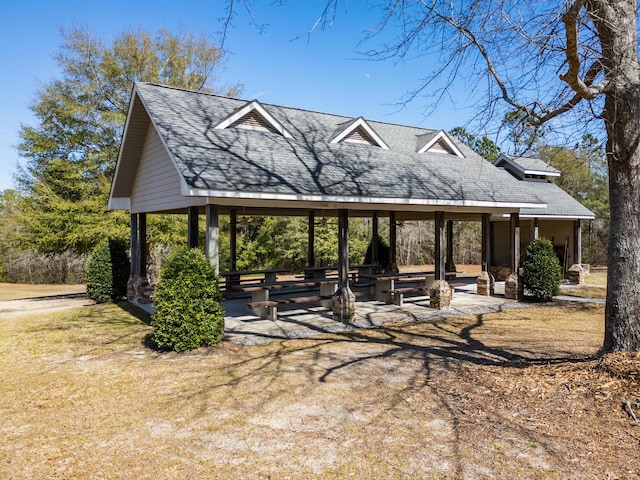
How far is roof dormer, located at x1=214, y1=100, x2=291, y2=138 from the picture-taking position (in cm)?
1056

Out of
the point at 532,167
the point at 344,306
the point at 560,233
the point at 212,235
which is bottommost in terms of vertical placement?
the point at 344,306

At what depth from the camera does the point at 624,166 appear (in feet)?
19.1

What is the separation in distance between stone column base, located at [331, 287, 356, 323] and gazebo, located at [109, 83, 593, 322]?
25mm

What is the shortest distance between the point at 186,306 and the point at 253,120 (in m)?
5.63

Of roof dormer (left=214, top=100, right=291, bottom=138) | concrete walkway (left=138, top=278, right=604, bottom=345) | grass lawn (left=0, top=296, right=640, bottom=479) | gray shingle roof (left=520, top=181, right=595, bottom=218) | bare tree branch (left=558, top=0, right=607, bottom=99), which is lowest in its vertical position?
concrete walkway (left=138, top=278, right=604, bottom=345)

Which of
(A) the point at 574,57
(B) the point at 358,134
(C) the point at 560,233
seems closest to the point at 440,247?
(B) the point at 358,134

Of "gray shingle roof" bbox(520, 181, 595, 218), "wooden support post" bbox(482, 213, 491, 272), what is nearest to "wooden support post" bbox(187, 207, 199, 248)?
"wooden support post" bbox(482, 213, 491, 272)

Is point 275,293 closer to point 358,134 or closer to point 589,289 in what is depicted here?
point 358,134

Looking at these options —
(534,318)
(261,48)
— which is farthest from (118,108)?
(534,318)

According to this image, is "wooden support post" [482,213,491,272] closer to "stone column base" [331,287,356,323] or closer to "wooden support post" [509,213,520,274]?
"wooden support post" [509,213,520,274]

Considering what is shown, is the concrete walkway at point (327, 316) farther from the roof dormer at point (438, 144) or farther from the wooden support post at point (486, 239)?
the roof dormer at point (438, 144)

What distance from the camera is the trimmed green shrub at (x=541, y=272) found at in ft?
43.9

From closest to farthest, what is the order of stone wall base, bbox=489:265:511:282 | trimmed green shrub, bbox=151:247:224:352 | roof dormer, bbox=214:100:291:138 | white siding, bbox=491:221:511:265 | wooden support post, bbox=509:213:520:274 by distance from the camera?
trimmed green shrub, bbox=151:247:224:352 → roof dormer, bbox=214:100:291:138 → wooden support post, bbox=509:213:520:274 → stone wall base, bbox=489:265:511:282 → white siding, bbox=491:221:511:265

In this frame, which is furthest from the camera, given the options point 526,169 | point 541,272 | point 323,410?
point 526,169
